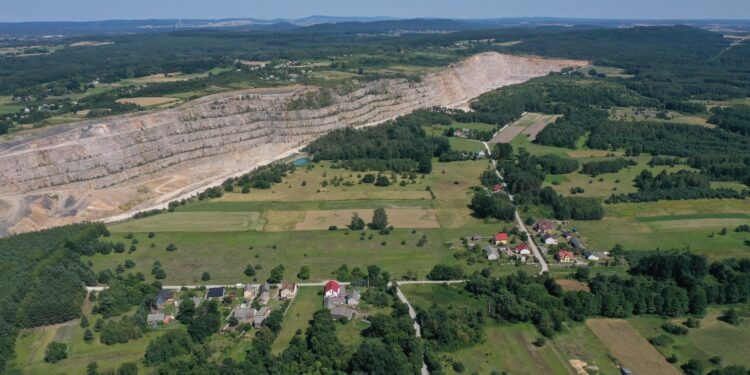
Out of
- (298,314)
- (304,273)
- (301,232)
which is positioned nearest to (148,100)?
(301,232)

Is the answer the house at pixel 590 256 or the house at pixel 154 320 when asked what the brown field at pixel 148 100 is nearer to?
the house at pixel 154 320

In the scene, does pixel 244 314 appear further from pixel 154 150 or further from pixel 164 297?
pixel 154 150

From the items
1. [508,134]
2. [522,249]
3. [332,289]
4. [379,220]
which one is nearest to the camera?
[332,289]

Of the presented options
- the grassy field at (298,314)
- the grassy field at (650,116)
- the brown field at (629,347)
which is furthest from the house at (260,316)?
the grassy field at (650,116)

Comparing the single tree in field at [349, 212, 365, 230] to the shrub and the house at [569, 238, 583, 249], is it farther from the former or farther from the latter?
the shrub

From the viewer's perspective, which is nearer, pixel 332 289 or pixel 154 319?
pixel 154 319

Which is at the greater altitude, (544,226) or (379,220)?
(379,220)

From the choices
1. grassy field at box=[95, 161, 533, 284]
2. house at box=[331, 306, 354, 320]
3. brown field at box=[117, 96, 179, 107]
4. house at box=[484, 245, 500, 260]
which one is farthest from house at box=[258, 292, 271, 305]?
brown field at box=[117, 96, 179, 107]

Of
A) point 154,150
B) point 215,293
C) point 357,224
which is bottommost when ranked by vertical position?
point 215,293
